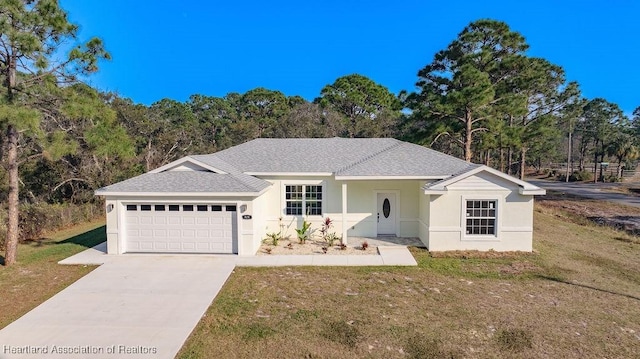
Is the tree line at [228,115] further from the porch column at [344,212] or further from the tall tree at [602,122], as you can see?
the porch column at [344,212]

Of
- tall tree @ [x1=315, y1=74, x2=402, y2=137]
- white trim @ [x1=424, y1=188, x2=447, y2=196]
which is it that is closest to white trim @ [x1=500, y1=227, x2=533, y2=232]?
white trim @ [x1=424, y1=188, x2=447, y2=196]

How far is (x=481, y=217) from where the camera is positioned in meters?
13.2

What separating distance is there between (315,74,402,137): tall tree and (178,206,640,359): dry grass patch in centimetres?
3347

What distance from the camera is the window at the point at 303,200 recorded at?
15258 millimetres

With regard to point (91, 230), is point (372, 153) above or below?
above

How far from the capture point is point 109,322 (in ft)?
25.2

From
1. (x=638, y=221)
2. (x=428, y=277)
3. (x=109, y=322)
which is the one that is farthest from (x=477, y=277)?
(x=638, y=221)

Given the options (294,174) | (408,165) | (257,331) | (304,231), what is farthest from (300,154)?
(257,331)

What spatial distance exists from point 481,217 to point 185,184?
11258 mm

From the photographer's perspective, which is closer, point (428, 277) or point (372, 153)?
point (428, 277)

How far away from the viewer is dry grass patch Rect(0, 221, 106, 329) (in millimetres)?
8664

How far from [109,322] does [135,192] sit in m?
5.79

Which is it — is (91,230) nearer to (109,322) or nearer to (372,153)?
(109,322)

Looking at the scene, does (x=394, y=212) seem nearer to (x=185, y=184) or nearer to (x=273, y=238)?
(x=273, y=238)
